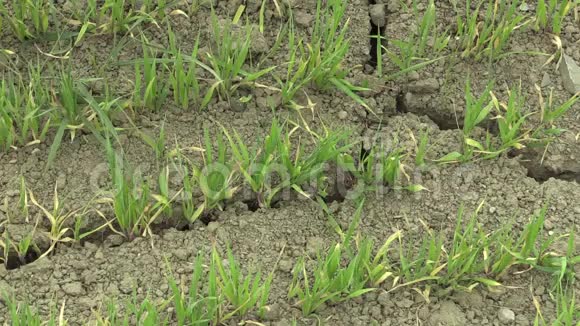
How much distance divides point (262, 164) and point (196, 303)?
0.43 m

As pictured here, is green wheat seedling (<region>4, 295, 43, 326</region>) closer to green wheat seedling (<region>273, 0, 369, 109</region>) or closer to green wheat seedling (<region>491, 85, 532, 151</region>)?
green wheat seedling (<region>273, 0, 369, 109</region>)

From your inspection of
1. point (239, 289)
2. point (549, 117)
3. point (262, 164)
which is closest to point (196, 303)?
point (239, 289)

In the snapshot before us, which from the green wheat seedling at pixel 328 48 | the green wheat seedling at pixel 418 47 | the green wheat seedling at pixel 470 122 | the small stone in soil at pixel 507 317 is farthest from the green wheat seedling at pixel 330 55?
Result: the small stone in soil at pixel 507 317

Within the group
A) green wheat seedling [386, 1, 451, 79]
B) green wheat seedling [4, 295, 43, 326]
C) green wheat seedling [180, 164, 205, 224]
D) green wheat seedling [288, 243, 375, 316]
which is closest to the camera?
green wheat seedling [4, 295, 43, 326]

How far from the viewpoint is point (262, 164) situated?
2238 millimetres

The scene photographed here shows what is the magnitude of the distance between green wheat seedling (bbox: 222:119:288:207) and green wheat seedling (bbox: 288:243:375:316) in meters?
0.20

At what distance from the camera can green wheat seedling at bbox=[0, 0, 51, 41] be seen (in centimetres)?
237

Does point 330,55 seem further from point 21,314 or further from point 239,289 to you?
point 21,314

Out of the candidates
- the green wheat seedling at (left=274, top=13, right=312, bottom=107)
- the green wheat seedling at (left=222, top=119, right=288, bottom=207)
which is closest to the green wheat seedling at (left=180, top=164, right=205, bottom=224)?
the green wheat seedling at (left=222, top=119, right=288, bottom=207)

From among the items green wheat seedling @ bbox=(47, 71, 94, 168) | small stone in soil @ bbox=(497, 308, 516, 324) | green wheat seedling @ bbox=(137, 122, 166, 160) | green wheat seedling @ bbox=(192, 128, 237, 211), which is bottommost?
small stone in soil @ bbox=(497, 308, 516, 324)

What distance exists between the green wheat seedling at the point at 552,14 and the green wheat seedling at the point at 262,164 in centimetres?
84

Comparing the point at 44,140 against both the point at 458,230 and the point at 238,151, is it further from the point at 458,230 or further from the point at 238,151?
the point at 458,230

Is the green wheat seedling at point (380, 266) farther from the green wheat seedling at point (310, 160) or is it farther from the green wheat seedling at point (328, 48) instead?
the green wheat seedling at point (328, 48)

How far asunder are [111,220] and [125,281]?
6.2 inches
